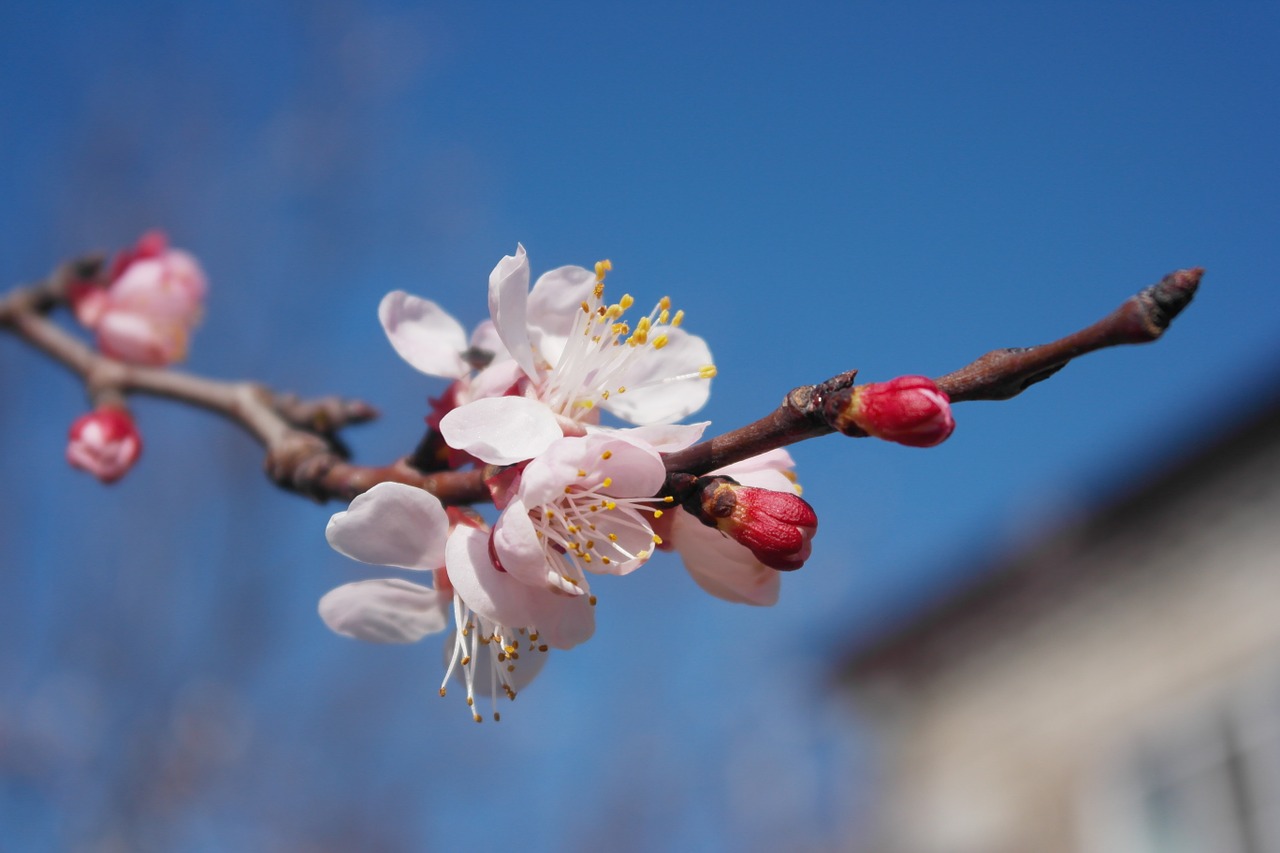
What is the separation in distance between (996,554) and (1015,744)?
1.20 metres

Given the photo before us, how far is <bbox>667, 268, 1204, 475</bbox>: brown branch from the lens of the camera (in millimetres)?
618

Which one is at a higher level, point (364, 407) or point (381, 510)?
point (364, 407)

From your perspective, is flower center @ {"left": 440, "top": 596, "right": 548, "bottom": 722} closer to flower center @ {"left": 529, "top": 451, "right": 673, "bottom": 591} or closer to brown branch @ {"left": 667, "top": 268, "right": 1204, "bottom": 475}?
flower center @ {"left": 529, "top": 451, "right": 673, "bottom": 591}

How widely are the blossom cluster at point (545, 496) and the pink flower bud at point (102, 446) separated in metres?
0.60

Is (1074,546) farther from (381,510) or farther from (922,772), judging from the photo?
(381,510)

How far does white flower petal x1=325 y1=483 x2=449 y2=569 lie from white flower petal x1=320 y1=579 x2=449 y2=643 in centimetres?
9

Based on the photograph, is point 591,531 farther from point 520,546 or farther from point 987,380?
point 987,380

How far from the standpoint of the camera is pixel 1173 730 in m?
5.61

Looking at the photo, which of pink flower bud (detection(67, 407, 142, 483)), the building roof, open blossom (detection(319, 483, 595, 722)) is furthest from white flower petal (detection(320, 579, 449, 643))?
the building roof

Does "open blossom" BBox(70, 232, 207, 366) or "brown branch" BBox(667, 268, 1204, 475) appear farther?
"open blossom" BBox(70, 232, 207, 366)

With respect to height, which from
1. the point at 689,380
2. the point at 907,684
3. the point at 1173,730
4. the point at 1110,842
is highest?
the point at 907,684

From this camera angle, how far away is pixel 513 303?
3.03 ft

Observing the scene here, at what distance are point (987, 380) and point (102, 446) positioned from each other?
3.99 ft

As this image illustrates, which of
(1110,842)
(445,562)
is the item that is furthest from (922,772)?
(445,562)
